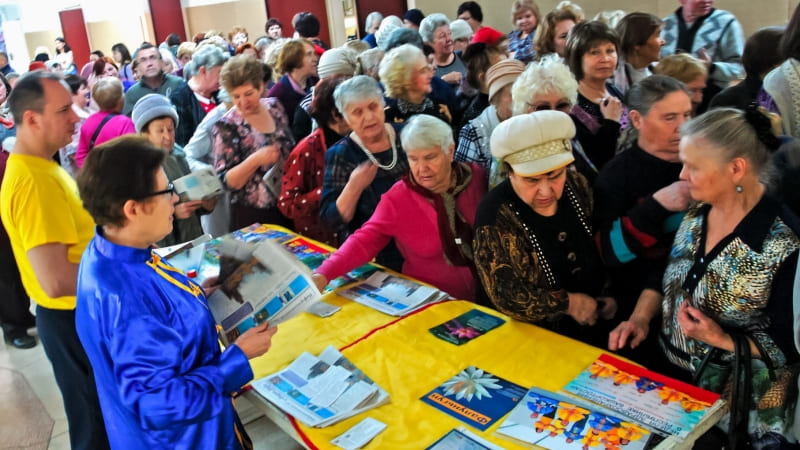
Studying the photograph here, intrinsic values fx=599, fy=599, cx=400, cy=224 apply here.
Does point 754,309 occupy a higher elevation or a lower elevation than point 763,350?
higher

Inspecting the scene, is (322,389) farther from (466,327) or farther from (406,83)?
(406,83)

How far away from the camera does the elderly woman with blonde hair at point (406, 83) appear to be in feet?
11.5

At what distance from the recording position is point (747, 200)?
1.72 m

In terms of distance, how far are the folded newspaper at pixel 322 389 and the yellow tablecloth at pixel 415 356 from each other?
0.10 feet

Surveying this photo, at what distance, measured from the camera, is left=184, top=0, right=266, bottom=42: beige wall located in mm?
12148

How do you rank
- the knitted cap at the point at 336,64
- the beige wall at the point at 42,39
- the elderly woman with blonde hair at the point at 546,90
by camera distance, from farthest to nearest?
the beige wall at the point at 42,39 → the knitted cap at the point at 336,64 → the elderly woman with blonde hair at the point at 546,90

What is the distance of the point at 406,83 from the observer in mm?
3533

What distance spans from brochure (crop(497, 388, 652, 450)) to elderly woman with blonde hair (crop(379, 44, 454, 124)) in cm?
218

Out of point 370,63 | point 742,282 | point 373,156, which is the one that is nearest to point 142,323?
point 742,282

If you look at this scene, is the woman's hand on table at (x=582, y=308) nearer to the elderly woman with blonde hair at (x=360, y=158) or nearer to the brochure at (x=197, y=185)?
the elderly woman with blonde hair at (x=360, y=158)

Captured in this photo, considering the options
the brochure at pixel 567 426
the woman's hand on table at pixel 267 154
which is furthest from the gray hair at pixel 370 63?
the brochure at pixel 567 426

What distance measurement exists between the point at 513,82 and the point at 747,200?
1.50m

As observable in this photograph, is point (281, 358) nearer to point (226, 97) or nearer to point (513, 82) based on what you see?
point (513, 82)

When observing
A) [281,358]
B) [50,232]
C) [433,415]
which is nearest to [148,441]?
[281,358]
